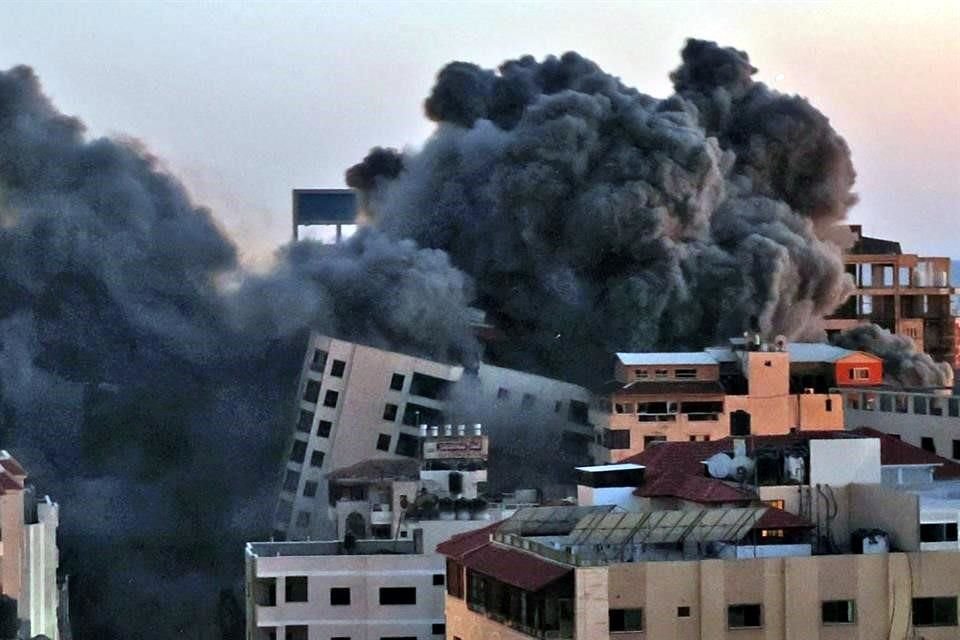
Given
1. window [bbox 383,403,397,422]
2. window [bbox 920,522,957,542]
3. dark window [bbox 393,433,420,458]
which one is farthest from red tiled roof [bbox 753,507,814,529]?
window [bbox 383,403,397,422]

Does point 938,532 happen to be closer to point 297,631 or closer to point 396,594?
point 396,594

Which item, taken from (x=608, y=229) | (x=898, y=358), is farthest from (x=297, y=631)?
(x=898, y=358)

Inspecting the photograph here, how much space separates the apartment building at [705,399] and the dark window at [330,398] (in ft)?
18.3

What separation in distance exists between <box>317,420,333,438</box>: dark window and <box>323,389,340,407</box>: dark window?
38cm

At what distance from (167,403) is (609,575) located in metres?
39.0

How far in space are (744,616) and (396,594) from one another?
1678 cm

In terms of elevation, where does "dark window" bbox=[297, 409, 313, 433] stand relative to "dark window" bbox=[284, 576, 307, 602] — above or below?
above

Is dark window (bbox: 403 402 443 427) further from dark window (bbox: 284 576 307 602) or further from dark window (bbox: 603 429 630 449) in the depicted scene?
dark window (bbox: 284 576 307 602)

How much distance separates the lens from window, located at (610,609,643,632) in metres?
38.1

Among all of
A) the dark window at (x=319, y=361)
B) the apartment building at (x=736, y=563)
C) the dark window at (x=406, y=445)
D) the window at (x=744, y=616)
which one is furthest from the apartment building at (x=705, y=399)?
the window at (x=744, y=616)

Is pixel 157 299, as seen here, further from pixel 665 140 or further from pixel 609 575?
pixel 609 575

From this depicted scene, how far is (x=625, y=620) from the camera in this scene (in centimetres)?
3809

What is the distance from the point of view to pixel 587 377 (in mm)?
76812

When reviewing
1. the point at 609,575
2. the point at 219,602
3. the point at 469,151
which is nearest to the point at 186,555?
the point at 219,602
